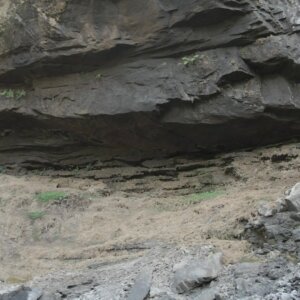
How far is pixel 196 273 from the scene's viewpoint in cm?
601

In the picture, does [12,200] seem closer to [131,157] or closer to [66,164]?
[66,164]

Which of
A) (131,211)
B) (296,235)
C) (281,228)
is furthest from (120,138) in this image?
(296,235)

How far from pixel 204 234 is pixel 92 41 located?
4.68m

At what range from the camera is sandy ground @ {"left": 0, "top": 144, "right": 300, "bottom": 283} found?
7223 millimetres

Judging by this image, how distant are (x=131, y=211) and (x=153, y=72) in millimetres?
2665

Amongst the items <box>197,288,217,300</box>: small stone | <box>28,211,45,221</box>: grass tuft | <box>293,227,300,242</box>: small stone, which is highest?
<box>28,211,45,221</box>: grass tuft

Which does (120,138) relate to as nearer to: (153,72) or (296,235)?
(153,72)

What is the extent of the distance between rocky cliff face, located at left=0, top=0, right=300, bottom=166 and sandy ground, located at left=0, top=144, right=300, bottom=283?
2.44 feet

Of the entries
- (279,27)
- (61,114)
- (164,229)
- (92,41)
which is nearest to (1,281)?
(164,229)

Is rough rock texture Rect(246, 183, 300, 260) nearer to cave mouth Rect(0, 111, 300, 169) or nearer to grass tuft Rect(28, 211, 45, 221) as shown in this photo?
cave mouth Rect(0, 111, 300, 169)

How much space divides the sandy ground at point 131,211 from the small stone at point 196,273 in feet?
0.71

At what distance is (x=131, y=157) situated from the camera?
35.3 feet

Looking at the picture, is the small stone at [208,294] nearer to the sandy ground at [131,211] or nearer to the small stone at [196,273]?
the small stone at [196,273]

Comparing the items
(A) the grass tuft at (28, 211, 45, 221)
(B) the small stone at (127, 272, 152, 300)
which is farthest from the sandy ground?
(B) the small stone at (127, 272, 152, 300)
